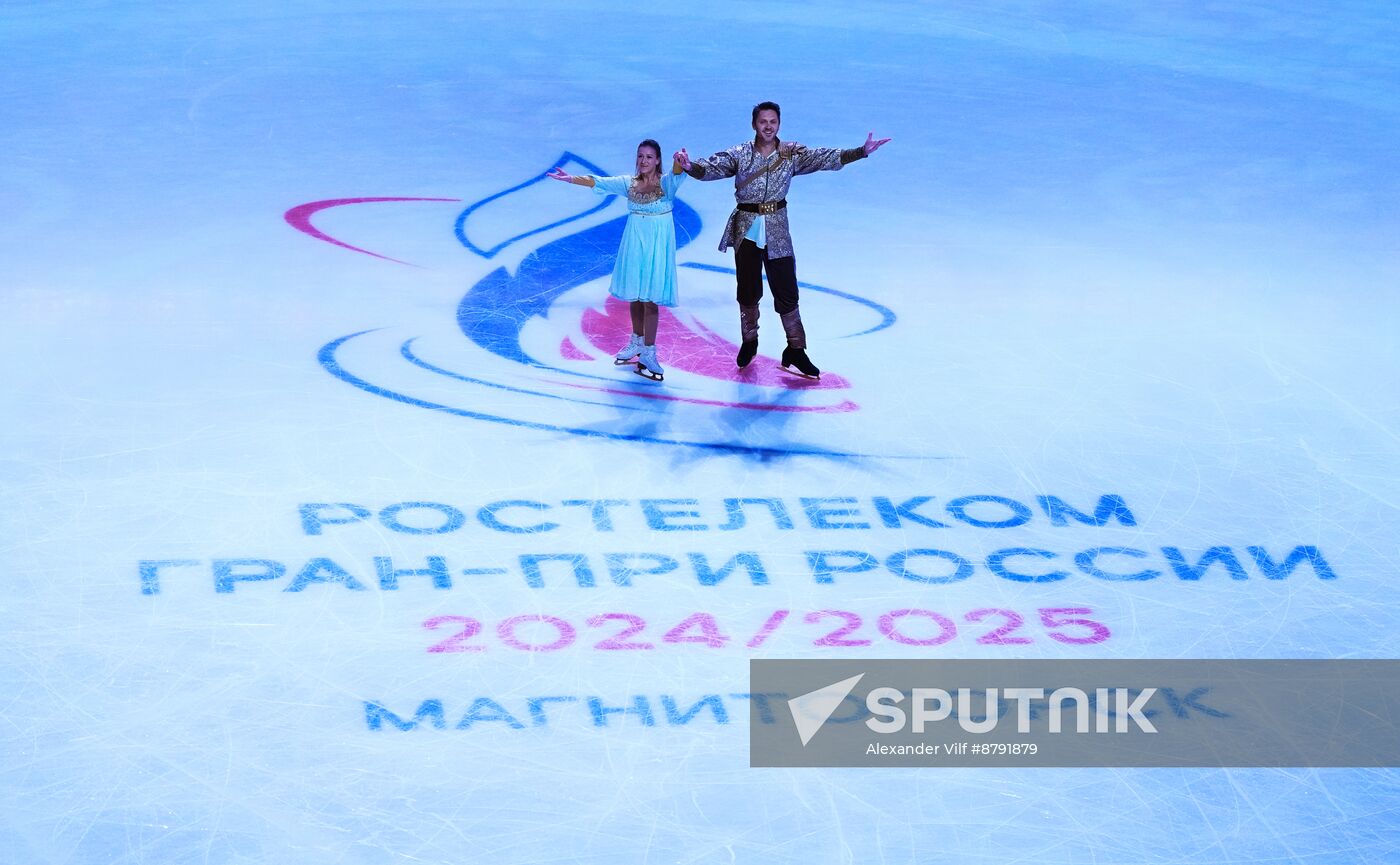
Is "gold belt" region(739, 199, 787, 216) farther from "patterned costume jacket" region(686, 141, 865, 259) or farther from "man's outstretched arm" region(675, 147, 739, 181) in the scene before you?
"man's outstretched arm" region(675, 147, 739, 181)

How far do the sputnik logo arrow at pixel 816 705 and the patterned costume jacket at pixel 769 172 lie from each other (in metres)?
3.24

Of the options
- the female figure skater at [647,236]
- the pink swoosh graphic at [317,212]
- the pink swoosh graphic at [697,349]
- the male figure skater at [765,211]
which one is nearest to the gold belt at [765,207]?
the male figure skater at [765,211]

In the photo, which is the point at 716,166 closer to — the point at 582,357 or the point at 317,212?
the point at 582,357

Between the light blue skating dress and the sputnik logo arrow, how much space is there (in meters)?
3.08

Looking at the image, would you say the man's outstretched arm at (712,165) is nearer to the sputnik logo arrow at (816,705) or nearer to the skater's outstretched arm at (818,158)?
the skater's outstretched arm at (818,158)

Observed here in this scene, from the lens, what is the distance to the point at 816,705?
229 inches

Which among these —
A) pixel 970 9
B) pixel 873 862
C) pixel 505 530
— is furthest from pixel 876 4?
pixel 873 862

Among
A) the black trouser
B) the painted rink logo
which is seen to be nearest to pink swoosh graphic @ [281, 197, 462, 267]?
the painted rink logo

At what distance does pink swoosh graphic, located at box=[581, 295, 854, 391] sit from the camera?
8.75m

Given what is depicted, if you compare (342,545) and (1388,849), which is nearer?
(1388,849)

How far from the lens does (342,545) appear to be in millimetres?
6742

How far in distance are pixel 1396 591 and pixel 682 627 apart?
2856 mm

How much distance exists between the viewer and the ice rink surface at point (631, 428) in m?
5.34

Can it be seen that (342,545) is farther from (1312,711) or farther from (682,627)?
(1312,711)
